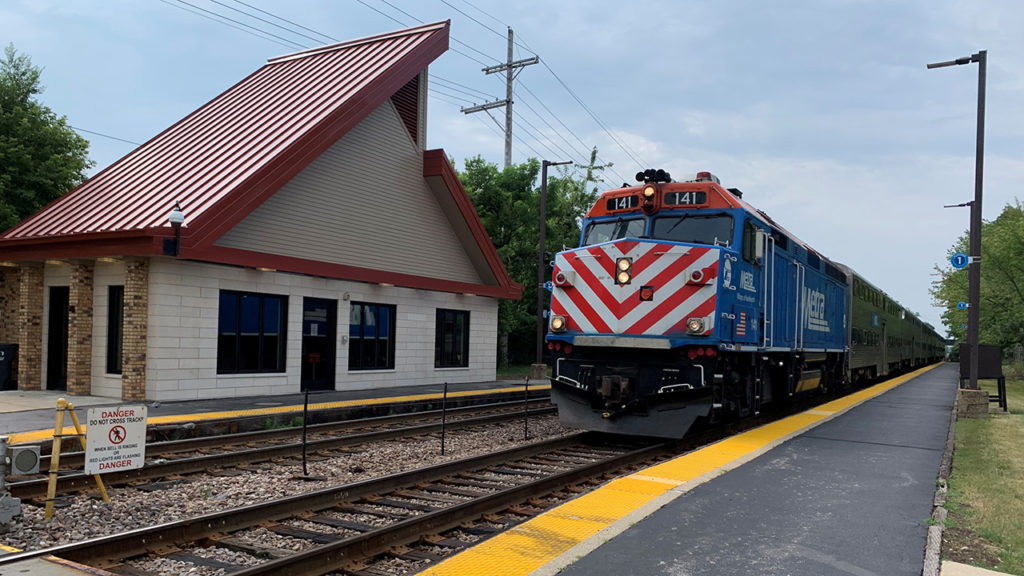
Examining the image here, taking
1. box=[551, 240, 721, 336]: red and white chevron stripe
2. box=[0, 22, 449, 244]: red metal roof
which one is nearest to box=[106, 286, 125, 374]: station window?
box=[0, 22, 449, 244]: red metal roof

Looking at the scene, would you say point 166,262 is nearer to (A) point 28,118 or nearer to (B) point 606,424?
(B) point 606,424

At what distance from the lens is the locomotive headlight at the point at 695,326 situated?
10211 mm

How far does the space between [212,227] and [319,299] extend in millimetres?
4143

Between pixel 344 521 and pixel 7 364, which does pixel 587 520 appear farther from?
pixel 7 364

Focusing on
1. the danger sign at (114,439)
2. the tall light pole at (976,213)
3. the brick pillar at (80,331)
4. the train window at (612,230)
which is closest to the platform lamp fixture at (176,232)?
the brick pillar at (80,331)

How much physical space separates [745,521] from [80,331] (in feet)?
49.5

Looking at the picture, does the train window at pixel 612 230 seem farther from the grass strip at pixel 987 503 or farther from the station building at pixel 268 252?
the station building at pixel 268 252

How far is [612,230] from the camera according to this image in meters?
12.0

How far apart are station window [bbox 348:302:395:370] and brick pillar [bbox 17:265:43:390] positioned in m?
7.16

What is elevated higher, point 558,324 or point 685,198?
point 685,198

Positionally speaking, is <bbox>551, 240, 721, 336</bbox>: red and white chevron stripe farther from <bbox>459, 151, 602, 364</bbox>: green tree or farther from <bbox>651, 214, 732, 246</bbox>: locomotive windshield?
<bbox>459, 151, 602, 364</bbox>: green tree

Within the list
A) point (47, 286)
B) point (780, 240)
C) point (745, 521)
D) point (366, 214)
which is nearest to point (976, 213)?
point (780, 240)

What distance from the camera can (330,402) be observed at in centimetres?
1591

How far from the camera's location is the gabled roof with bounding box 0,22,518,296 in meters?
15.2
